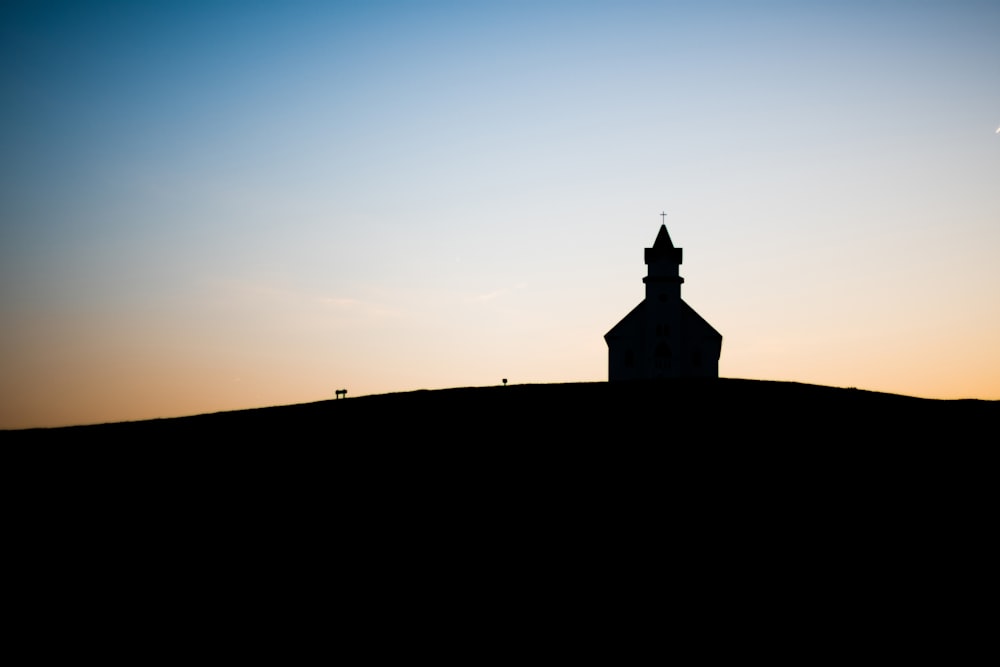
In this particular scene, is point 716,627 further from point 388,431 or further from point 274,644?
point 388,431

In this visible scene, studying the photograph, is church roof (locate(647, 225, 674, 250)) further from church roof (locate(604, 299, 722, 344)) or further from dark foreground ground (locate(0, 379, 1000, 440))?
dark foreground ground (locate(0, 379, 1000, 440))

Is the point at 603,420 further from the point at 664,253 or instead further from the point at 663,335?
the point at 664,253

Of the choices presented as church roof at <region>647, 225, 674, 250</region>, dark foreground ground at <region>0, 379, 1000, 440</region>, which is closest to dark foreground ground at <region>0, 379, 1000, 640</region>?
dark foreground ground at <region>0, 379, 1000, 440</region>

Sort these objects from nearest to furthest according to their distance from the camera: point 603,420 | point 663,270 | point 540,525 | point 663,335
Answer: point 540,525 → point 603,420 → point 663,335 → point 663,270

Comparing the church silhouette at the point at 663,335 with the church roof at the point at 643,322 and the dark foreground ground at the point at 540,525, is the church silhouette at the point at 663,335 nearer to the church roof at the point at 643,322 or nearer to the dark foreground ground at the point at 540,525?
the church roof at the point at 643,322

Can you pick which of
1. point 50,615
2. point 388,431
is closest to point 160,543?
point 50,615

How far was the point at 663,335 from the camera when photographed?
211ft

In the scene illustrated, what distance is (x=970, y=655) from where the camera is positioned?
37.1ft

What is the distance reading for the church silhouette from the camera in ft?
210

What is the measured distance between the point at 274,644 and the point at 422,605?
2475mm

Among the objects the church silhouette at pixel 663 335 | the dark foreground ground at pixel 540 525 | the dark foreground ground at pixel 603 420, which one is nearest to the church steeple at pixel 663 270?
the church silhouette at pixel 663 335

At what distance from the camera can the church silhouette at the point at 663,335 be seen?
63938 millimetres

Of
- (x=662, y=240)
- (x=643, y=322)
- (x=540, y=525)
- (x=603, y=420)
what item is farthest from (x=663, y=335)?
(x=540, y=525)

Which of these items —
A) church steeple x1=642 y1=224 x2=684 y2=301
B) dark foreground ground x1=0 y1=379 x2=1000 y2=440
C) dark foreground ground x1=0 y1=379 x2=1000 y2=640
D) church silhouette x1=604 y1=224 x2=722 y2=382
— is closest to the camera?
dark foreground ground x1=0 y1=379 x2=1000 y2=640
